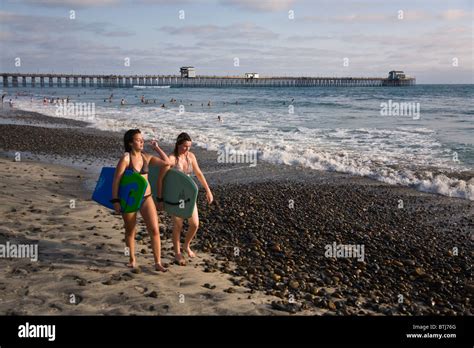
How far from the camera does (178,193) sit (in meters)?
6.32

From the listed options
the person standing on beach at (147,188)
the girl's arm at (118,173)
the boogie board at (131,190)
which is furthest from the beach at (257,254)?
the girl's arm at (118,173)

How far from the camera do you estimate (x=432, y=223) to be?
9.23 metres

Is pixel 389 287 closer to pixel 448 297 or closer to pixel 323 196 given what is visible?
pixel 448 297

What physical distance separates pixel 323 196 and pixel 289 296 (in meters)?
5.84

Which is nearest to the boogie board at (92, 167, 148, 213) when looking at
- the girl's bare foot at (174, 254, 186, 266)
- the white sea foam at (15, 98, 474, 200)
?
the girl's bare foot at (174, 254, 186, 266)

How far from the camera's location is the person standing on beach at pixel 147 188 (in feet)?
18.7

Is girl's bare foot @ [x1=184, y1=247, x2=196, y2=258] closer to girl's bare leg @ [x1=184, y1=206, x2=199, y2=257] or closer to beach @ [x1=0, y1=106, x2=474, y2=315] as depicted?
girl's bare leg @ [x1=184, y1=206, x2=199, y2=257]

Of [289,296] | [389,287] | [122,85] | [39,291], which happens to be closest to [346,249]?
[389,287]

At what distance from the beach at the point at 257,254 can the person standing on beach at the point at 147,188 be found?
38 cm

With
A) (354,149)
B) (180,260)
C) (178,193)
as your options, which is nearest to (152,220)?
(178,193)

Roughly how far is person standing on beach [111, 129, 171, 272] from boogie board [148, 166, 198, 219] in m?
0.14

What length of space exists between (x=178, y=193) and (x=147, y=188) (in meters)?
0.53

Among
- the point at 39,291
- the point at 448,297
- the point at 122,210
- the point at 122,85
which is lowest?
the point at 448,297

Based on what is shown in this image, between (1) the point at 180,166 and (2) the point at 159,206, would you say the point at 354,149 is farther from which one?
(2) the point at 159,206
